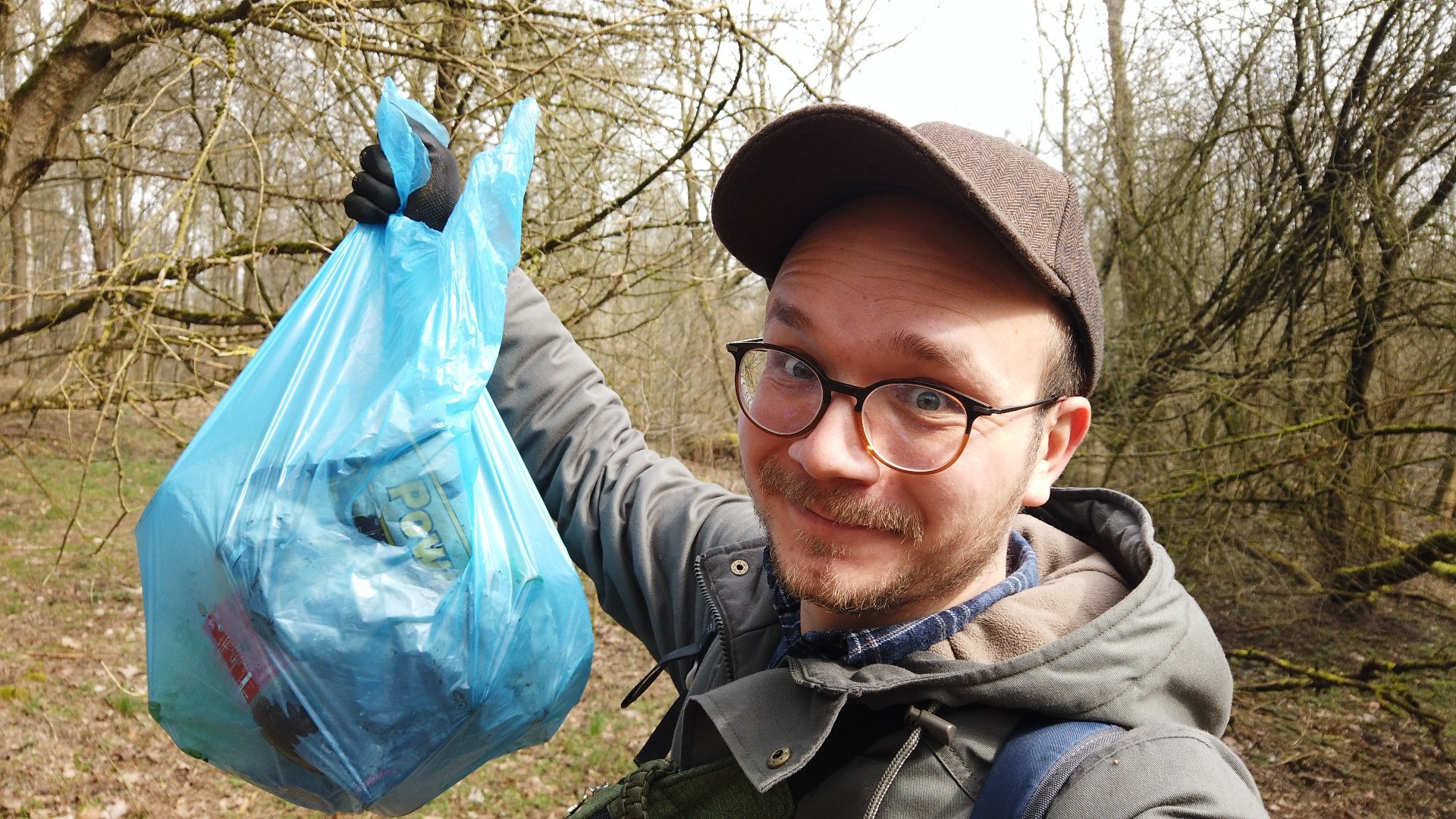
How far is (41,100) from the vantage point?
2717mm

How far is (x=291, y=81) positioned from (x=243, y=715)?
3.35m

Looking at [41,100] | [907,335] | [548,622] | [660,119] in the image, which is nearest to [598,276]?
[660,119]

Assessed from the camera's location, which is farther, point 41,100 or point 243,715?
point 41,100

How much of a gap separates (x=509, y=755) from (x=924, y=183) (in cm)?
444

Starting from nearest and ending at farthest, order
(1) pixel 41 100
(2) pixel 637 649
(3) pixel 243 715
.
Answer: (3) pixel 243 715
(1) pixel 41 100
(2) pixel 637 649

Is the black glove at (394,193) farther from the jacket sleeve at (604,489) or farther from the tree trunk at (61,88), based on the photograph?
the tree trunk at (61,88)

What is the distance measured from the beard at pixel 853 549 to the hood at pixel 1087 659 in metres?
0.08

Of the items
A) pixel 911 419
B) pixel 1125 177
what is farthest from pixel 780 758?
pixel 1125 177

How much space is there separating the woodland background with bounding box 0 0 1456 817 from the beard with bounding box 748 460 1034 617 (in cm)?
186

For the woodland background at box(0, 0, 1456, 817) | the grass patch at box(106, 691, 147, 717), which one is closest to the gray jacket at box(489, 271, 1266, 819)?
the woodland background at box(0, 0, 1456, 817)

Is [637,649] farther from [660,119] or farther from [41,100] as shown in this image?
[41,100]

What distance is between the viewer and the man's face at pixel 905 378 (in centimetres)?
120

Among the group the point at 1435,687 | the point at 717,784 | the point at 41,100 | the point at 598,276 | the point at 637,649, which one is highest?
the point at 41,100

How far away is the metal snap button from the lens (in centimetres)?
111
